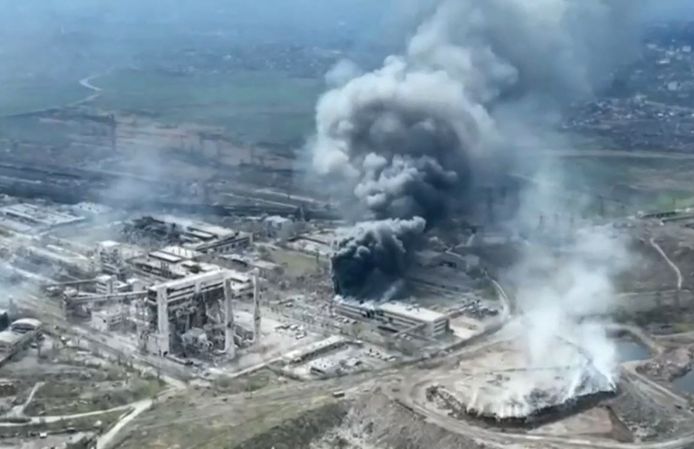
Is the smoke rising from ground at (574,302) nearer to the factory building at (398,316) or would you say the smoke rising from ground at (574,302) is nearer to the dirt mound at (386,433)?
the factory building at (398,316)

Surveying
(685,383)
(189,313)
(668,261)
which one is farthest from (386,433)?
(668,261)

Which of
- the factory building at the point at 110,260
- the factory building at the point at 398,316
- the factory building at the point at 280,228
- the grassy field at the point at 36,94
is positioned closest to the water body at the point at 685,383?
the factory building at the point at 398,316

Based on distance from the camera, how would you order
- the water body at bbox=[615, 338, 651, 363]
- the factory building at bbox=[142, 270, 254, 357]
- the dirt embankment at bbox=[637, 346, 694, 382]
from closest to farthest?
the dirt embankment at bbox=[637, 346, 694, 382] < the factory building at bbox=[142, 270, 254, 357] < the water body at bbox=[615, 338, 651, 363]

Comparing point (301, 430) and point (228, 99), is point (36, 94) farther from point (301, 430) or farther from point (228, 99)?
point (301, 430)

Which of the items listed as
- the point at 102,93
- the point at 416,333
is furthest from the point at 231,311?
the point at 102,93

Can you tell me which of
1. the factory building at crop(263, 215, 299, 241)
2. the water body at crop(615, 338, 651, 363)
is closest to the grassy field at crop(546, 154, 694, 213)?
the factory building at crop(263, 215, 299, 241)

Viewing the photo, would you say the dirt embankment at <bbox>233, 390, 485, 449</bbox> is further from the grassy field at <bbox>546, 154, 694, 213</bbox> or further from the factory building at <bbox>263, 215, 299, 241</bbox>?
the grassy field at <bbox>546, 154, 694, 213</bbox>

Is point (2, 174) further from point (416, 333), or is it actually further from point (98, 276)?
point (416, 333)
